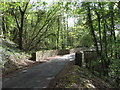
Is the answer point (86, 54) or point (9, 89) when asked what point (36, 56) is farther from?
point (9, 89)

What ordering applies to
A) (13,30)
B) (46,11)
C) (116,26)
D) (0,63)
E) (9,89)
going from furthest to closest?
(13,30) → (46,11) → (116,26) → (0,63) → (9,89)

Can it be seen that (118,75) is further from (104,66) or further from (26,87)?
(26,87)

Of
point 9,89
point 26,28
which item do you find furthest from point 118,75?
point 26,28

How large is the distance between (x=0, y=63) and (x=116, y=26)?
32.2ft

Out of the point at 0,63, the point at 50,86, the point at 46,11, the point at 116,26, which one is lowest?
the point at 50,86

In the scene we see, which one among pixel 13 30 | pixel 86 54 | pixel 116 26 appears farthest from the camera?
pixel 13 30

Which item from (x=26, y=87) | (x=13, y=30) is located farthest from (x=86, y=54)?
(x=13, y=30)

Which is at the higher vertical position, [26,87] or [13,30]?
[13,30]

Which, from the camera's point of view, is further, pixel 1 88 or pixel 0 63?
pixel 0 63

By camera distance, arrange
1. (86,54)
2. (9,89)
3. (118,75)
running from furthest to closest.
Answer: (86,54)
(118,75)
(9,89)

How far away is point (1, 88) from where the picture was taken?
14.6 feet

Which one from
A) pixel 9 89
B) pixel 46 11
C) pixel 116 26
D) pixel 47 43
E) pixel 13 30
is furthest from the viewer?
pixel 47 43

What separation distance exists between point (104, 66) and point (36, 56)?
293 inches

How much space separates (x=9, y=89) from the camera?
171 inches
